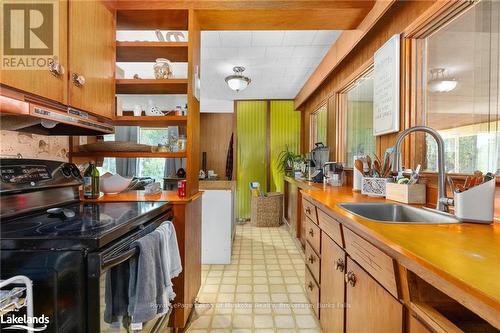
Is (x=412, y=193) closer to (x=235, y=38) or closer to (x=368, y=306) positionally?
(x=368, y=306)

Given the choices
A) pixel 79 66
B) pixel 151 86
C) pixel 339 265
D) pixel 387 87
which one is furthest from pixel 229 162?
pixel 339 265

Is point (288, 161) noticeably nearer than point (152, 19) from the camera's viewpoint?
No

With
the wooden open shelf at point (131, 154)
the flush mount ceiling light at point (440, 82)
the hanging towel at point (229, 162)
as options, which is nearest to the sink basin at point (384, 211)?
the flush mount ceiling light at point (440, 82)

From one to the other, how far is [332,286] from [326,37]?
89.5 inches

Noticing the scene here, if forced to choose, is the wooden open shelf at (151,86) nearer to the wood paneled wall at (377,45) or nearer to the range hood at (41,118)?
the range hood at (41,118)

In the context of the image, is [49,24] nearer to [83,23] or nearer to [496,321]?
[83,23]

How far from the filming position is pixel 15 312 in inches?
30.2

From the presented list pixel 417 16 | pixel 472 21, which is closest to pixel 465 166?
pixel 472 21

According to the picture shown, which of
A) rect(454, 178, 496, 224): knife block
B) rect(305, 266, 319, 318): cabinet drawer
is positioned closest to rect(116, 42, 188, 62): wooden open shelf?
rect(454, 178, 496, 224): knife block

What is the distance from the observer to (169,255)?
133cm

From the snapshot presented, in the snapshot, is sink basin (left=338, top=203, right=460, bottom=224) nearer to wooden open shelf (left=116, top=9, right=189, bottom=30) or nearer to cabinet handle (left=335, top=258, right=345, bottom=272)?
cabinet handle (left=335, top=258, right=345, bottom=272)

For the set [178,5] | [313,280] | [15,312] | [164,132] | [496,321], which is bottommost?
[313,280]

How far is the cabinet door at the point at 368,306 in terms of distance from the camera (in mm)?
777

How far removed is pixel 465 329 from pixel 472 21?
1407 mm
